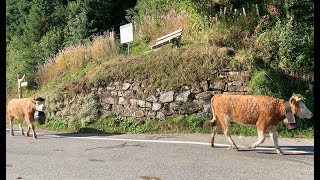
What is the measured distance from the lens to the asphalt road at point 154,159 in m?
7.48

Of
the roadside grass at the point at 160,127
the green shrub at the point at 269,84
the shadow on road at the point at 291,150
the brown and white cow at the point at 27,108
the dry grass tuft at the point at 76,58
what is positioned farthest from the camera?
the dry grass tuft at the point at 76,58

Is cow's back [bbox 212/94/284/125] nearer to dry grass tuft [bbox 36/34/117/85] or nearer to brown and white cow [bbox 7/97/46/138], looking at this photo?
brown and white cow [bbox 7/97/46/138]

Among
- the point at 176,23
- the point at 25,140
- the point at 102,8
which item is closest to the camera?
the point at 25,140

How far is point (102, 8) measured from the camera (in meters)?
26.0

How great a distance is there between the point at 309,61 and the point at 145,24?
8716mm

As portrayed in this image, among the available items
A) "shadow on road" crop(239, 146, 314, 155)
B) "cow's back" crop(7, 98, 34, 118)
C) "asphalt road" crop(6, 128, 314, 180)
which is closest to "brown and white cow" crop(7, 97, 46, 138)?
"cow's back" crop(7, 98, 34, 118)

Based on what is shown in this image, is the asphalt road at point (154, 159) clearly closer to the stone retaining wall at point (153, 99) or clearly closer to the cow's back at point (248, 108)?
the cow's back at point (248, 108)

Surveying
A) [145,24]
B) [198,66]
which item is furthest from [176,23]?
[198,66]

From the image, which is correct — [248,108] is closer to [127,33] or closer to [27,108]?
[27,108]

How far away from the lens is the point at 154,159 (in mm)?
8688

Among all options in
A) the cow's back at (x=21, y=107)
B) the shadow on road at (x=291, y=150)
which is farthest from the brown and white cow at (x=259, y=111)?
the cow's back at (x=21, y=107)

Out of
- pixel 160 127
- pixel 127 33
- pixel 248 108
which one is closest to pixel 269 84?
pixel 160 127

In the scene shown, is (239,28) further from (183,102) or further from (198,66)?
(183,102)

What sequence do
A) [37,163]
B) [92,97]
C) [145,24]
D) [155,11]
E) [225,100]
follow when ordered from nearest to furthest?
[37,163]
[225,100]
[92,97]
[145,24]
[155,11]
